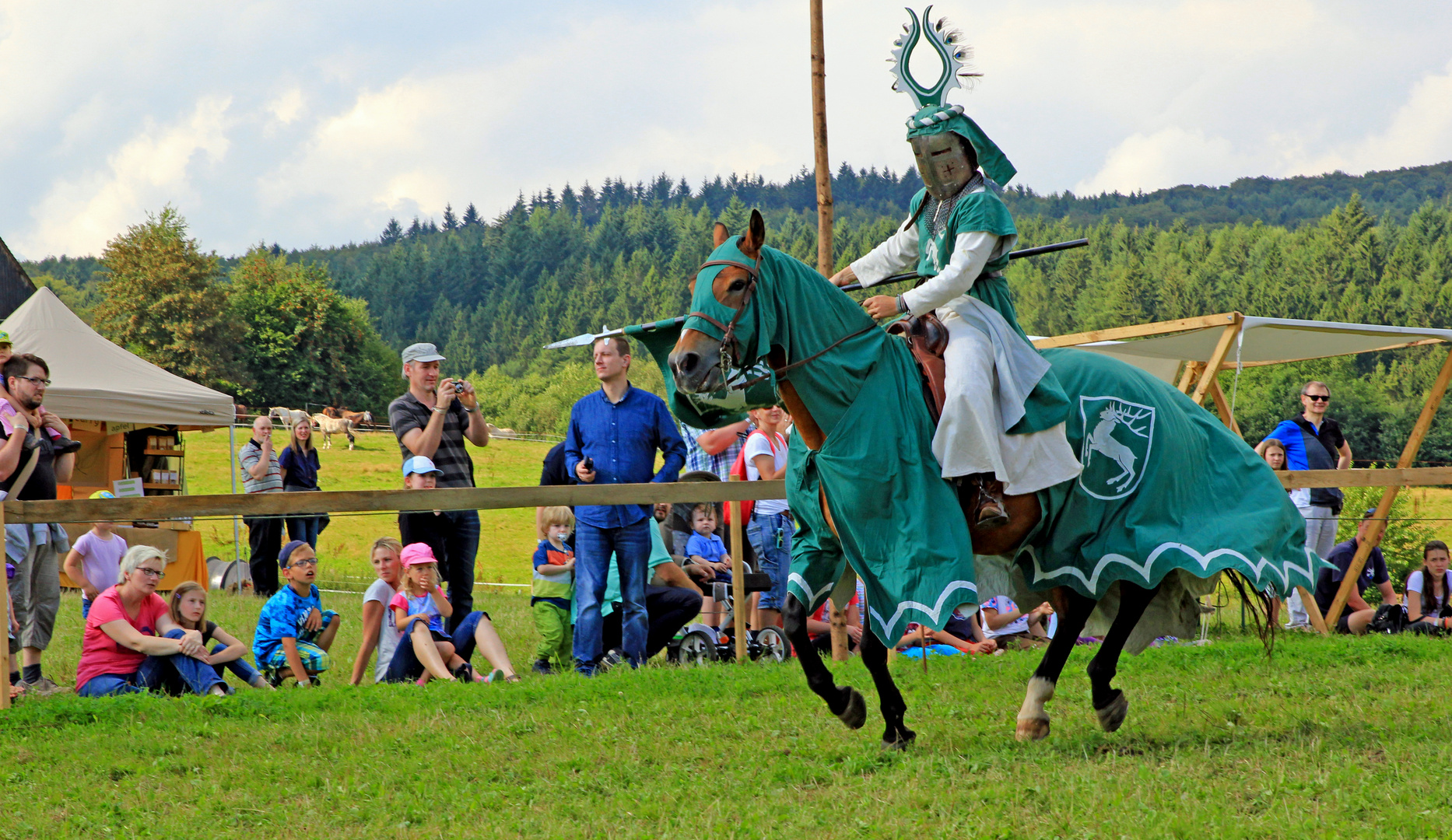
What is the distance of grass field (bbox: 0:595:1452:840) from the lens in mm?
4102

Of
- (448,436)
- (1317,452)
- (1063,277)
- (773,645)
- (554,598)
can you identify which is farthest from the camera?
(1063,277)

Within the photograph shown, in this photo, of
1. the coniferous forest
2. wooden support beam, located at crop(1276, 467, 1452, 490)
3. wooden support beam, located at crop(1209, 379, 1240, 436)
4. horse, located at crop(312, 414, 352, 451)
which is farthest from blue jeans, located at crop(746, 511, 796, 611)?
horse, located at crop(312, 414, 352, 451)

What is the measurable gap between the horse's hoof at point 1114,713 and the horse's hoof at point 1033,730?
1.07 ft

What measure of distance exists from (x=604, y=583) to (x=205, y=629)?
7.86 ft

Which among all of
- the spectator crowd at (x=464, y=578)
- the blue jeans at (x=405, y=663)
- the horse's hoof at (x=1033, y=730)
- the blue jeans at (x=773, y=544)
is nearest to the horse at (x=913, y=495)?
the horse's hoof at (x=1033, y=730)

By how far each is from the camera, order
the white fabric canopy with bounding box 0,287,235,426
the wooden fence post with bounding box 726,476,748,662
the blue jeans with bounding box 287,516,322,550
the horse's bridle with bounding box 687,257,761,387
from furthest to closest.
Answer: the white fabric canopy with bounding box 0,287,235,426
the blue jeans with bounding box 287,516,322,550
the wooden fence post with bounding box 726,476,748,662
the horse's bridle with bounding box 687,257,761,387

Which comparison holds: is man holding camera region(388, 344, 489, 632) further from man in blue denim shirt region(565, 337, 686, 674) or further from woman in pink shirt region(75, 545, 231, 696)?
woman in pink shirt region(75, 545, 231, 696)

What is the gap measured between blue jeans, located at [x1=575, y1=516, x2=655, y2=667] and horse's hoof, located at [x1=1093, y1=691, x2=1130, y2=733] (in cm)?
317

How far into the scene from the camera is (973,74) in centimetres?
525

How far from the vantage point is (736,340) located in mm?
4398

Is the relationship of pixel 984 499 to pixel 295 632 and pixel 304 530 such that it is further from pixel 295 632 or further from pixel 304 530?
pixel 304 530

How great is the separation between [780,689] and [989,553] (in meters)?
2.05

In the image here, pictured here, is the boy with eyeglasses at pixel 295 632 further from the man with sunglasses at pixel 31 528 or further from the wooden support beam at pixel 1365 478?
the wooden support beam at pixel 1365 478

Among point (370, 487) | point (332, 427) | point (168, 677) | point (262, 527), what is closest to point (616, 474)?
point (168, 677)
